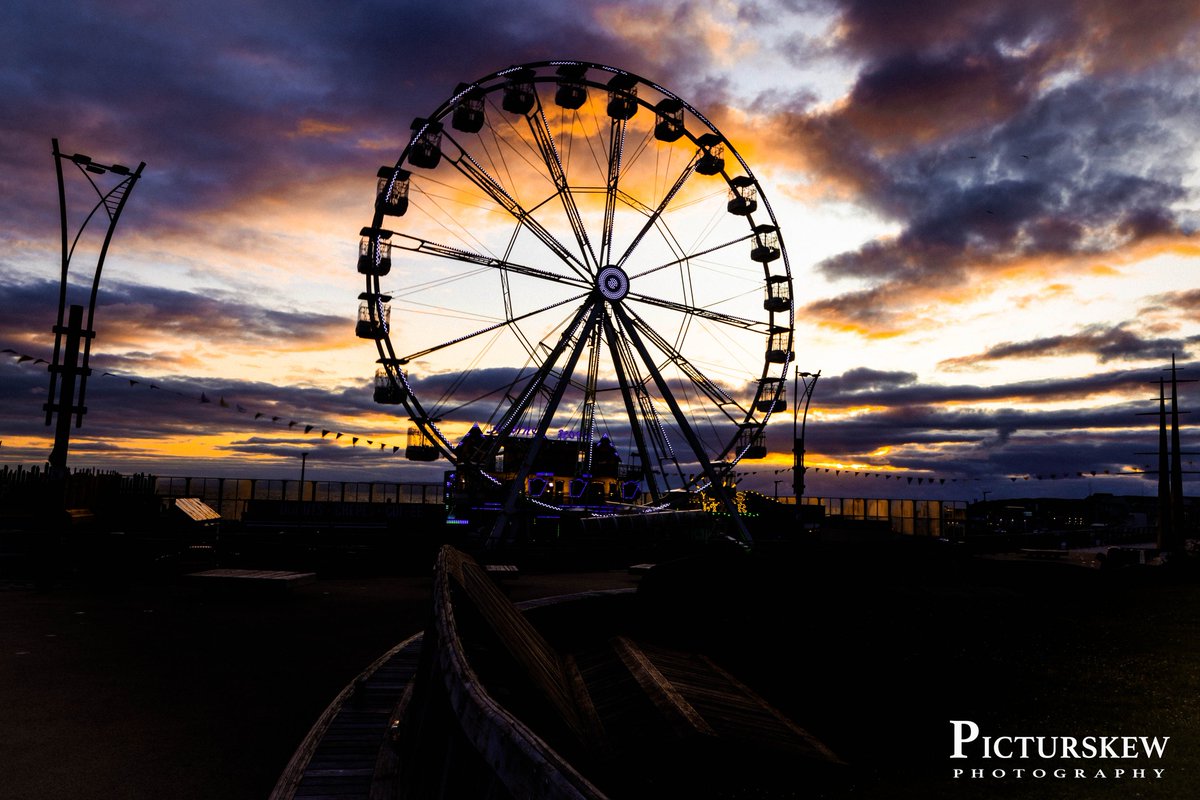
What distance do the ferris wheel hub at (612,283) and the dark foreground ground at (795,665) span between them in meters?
14.4

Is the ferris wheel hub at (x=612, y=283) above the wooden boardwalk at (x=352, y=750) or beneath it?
above

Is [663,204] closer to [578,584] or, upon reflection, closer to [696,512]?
[696,512]

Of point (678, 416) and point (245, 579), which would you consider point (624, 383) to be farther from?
point (245, 579)

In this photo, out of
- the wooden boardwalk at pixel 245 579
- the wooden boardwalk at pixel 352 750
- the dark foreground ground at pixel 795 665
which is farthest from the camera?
the wooden boardwalk at pixel 245 579

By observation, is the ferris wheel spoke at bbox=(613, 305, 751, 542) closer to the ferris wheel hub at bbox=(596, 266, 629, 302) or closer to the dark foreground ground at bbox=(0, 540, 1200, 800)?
the ferris wheel hub at bbox=(596, 266, 629, 302)

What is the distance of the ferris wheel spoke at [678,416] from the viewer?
29.4 meters

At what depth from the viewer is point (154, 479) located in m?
40.2

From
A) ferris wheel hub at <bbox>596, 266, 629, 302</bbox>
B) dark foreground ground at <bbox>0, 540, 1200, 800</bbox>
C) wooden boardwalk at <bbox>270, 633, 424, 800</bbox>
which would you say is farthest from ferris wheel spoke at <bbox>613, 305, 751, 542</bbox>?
wooden boardwalk at <bbox>270, 633, 424, 800</bbox>

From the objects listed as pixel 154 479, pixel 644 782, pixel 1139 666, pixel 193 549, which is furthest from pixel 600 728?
pixel 154 479

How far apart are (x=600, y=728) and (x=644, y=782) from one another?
1.03 m

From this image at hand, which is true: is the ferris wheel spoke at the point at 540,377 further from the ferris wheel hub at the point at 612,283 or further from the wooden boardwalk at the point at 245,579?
the wooden boardwalk at the point at 245,579

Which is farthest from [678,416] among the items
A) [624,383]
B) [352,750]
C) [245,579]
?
[352,750]

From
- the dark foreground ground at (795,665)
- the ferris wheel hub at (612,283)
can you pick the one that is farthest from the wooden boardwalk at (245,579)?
the ferris wheel hub at (612,283)

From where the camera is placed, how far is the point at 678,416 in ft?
101
